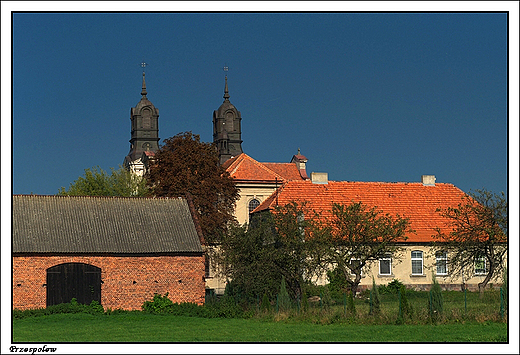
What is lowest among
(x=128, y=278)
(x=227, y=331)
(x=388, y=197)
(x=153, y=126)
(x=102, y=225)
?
(x=227, y=331)

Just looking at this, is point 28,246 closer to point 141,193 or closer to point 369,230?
point 369,230

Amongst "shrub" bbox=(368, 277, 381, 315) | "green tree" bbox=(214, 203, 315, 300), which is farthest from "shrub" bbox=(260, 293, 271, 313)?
"shrub" bbox=(368, 277, 381, 315)

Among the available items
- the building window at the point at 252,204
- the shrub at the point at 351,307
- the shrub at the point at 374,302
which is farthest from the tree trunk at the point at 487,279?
the building window at the point at 252,204

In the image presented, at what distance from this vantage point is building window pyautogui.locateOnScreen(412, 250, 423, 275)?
44219 mm

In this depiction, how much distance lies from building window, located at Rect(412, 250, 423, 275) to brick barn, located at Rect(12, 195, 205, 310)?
561 inches

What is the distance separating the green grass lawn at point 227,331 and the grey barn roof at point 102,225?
13.5 ft

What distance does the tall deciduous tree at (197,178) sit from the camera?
163 ft

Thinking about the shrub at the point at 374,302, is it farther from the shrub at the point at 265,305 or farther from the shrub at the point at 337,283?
the shrub at the point at 337,283

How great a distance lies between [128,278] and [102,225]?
2.73 metres

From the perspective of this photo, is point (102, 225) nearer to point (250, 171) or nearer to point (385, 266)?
point (385, 266)

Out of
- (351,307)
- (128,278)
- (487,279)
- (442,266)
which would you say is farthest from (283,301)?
(442,266)

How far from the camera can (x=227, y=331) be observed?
80.8 feet

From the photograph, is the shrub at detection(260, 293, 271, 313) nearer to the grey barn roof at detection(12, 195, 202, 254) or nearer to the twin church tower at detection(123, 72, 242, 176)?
the grey barn roof at detection(12, 195, 202, 254)

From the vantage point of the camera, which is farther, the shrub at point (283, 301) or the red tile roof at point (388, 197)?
the red tile roof at point (388, 197)
